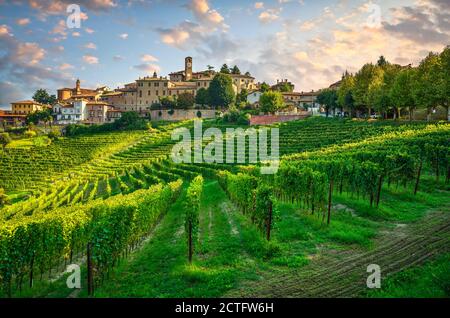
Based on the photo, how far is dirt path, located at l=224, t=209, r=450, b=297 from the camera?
381 inches

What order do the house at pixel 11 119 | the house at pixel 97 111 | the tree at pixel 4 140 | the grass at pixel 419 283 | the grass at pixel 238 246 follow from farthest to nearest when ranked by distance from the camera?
the house at pixel 11 119 < the house at pixel 97 111 < the tree at pixel 4 140 < the grass at pixel 238 246 < the grass at pixel 419 283

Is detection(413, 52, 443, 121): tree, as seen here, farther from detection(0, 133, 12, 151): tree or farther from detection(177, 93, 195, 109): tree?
detection(0, 133, 12, 151): tree

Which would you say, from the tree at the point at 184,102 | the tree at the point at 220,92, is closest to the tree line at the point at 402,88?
the tree at the point at 220,92

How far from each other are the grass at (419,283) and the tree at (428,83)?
36.0 metres

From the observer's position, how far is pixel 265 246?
12.9 m

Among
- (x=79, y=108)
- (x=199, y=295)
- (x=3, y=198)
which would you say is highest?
(x=79, y=108)

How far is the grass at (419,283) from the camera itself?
Answer: 8.70m

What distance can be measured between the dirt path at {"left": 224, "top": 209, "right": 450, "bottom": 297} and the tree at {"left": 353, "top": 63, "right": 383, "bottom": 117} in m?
46.3

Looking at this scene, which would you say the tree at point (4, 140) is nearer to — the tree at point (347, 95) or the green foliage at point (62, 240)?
the tree at point (347, 95)

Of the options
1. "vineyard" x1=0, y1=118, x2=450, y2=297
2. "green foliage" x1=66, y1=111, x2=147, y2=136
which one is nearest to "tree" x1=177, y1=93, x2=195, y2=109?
"green foliage" x1=66, y1=111, x2=147, y2=136

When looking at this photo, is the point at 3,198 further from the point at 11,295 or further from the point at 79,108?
the point at 79,108

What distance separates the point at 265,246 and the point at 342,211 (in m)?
6.63

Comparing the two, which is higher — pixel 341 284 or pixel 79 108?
pixel 79 108

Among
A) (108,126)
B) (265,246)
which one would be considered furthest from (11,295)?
(108,126)
